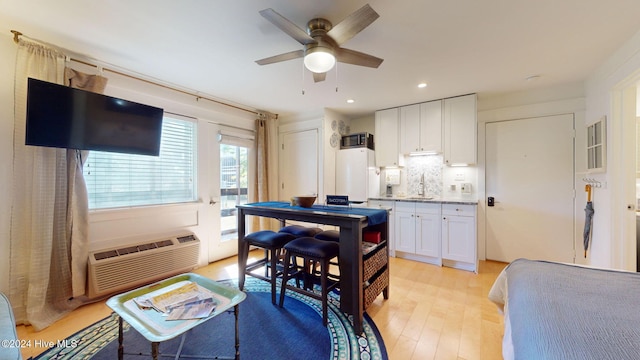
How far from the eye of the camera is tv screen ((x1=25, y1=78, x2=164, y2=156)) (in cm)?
195

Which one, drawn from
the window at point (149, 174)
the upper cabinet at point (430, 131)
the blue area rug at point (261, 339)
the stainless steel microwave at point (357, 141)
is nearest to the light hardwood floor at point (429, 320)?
the blue area rug at point (261, 339)

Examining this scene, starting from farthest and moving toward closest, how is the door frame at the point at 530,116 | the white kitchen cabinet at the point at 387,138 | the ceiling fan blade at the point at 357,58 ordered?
the white kitchen cabinet at the point at 387,138, the door frame at the point at 530,116, the ceiling fan blade at the point at 357,58

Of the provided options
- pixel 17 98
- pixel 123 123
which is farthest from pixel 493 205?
pixel 17 98

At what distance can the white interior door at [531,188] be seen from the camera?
307cm

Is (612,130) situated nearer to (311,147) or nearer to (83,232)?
(311,147)

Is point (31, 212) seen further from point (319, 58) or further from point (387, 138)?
point (387, 138)

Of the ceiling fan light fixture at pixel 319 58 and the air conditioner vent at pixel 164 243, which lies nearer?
the ceiling fan light fixture at pixel 319 58

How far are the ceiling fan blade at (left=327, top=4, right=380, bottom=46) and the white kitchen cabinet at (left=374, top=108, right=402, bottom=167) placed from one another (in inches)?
99.0

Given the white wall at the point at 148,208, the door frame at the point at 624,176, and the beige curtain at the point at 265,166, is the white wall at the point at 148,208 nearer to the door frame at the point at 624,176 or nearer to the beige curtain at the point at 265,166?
the beige curtain at the point at 265,166

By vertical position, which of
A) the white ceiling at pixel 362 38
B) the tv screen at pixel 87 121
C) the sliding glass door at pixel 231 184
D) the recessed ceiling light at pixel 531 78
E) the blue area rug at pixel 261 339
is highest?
the recessed ceiling light at pixel 531 78

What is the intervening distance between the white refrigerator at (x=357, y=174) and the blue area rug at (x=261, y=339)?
2129 mm

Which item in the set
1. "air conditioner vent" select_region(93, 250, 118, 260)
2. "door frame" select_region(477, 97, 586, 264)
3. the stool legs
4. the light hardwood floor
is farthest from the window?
"door frame" select_region(477, 97, 586, 264)

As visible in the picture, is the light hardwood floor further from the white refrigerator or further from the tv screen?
the tv screen

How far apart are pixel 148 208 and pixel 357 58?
291 cm
